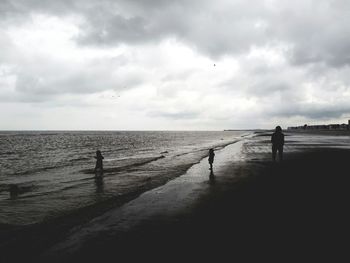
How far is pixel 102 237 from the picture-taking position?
28.3 ft

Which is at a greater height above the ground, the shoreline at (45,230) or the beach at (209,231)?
the beach at (209,231)

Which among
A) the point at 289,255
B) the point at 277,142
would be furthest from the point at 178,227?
the point at 277,142

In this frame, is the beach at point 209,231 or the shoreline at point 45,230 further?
the shoreline at point 45,230

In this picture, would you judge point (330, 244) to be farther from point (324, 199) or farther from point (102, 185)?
point (102, 185)

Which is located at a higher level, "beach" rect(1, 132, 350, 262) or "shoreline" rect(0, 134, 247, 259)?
"beach" rect(1, 132, 350, 262)

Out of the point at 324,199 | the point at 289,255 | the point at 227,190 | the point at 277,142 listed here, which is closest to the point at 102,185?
the point at 227,190

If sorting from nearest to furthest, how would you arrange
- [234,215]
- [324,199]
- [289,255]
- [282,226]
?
[289,255] < [282,226] < [234,215] < [324,199]

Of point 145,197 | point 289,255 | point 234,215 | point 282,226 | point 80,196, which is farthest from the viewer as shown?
point 80,196

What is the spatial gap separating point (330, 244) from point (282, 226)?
1559mm

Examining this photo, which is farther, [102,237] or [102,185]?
[102,185]

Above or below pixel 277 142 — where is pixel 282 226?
below

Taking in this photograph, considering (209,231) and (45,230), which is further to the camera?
(45,230)

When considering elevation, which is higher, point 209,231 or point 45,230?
point 209,231

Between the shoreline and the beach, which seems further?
the shoreline
